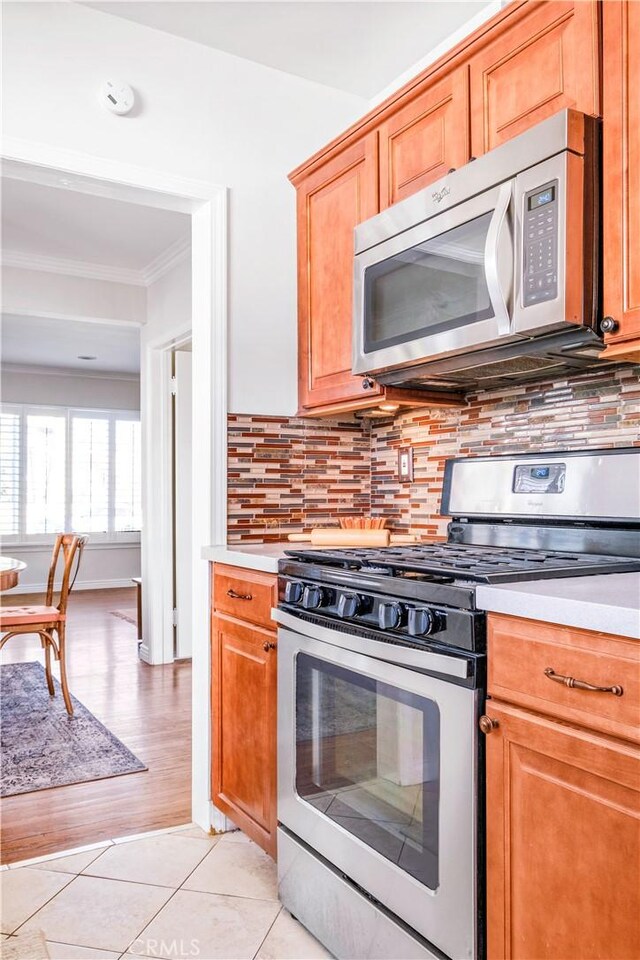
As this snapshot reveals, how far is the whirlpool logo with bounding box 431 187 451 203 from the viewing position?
6.20ft

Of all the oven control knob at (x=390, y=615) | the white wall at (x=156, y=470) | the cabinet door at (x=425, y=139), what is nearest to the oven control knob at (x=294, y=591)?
the oven control knob at (x=390, y=615)

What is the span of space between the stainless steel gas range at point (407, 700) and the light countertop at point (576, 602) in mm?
53

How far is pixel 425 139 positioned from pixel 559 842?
1.79 metres

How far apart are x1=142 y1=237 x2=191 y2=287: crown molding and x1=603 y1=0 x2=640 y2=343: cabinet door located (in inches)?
121

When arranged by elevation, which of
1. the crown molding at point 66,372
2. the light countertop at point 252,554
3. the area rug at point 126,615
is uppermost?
the crown molding at point 66,372

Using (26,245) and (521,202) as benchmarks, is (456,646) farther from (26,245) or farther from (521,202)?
(26,245)

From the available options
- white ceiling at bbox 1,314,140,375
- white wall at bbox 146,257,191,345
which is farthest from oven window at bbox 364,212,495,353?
white ceiling at bbox 1,314,140,375

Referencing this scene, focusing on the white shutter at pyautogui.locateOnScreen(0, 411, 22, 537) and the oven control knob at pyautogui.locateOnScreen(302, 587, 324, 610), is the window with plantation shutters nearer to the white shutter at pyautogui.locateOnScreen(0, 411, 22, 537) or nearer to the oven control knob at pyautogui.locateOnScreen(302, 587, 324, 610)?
the white shutter at pyautogui.locateOnScreen(0, 411, 22, 537)

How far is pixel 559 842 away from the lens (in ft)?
3.76

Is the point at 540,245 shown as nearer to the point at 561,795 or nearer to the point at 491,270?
the point at 491,270

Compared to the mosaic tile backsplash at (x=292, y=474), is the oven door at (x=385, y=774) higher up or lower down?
lower down

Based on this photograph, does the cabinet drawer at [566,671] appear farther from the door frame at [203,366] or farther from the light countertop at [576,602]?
the door frame at [203,366]

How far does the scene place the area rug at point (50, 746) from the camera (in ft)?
9.50

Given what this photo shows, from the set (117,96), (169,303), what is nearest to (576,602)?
(117,96)
